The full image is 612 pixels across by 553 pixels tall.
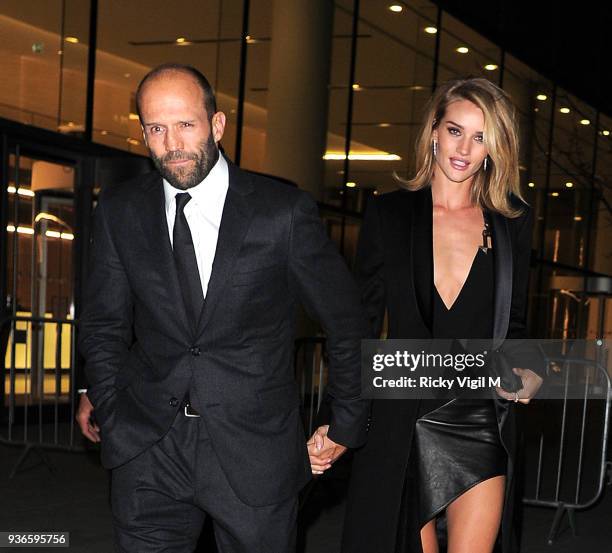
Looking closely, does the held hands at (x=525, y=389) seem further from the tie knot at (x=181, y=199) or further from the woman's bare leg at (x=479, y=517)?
the tie knot at (x=181, y=199)

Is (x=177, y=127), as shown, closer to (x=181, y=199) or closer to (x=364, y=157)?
(x=181, y=199)

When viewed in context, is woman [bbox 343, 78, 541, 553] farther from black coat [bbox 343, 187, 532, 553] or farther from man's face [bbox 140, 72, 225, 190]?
man's face [bbox 140, 72, 225, 190]

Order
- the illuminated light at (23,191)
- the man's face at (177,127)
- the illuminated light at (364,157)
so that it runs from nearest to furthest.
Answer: the man's face at (177,127), the illuminated light at (23,191), the illuminated light at (364,157)

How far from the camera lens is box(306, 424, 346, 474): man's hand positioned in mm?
2867

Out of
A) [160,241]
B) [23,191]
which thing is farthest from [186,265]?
[23,191]

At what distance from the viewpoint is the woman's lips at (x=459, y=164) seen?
3250 mm

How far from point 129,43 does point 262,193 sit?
8.36 metres

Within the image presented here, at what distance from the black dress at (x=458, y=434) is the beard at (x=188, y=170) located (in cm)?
89

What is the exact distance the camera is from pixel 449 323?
3162 mm

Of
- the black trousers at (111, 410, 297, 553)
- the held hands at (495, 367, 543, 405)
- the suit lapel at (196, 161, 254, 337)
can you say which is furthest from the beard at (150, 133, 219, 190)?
the held hands at (495, 367, 543, 405)

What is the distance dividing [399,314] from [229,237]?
0.74 meters

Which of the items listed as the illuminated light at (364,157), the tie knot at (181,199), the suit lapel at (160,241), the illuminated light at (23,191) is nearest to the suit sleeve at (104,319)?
the suit lapel at (160,241)

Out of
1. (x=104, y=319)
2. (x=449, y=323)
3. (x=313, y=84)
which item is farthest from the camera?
(x=313, y=84)

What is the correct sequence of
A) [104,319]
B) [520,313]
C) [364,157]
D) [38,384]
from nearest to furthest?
[104,319], [520,313], [38,384], [364,157]
